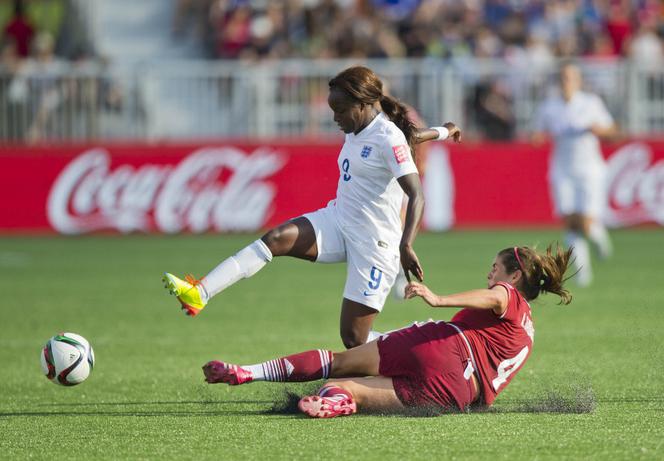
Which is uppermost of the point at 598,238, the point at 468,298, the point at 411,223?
the point at 411,223

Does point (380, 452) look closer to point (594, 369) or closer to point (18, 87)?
point (594, 369)

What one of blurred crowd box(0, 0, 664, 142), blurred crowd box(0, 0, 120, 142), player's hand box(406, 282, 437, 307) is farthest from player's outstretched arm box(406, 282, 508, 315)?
blurred crowd box(0, 0, 120, 142)

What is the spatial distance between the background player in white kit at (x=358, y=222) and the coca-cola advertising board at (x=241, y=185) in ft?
42.0

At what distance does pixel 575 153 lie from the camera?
16391 mm

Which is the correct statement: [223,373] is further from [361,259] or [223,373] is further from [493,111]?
[493,111]

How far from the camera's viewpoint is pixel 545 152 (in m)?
21.6

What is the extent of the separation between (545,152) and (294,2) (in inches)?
228

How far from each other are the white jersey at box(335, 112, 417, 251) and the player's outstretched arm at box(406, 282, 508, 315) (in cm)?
114

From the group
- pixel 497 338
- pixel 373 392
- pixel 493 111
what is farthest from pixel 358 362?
pixel 493 111

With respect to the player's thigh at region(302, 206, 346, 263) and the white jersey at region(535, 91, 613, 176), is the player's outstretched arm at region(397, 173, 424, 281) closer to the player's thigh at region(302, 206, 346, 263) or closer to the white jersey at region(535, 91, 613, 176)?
the player's thigh at region(302, 206, 346, 263)

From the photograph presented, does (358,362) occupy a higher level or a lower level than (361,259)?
lower

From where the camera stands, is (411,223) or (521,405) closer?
(411,223)

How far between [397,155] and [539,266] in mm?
1133

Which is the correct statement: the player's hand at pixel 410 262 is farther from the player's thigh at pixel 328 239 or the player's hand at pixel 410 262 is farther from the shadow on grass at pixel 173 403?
the shadow on grass at pixel 173 403
